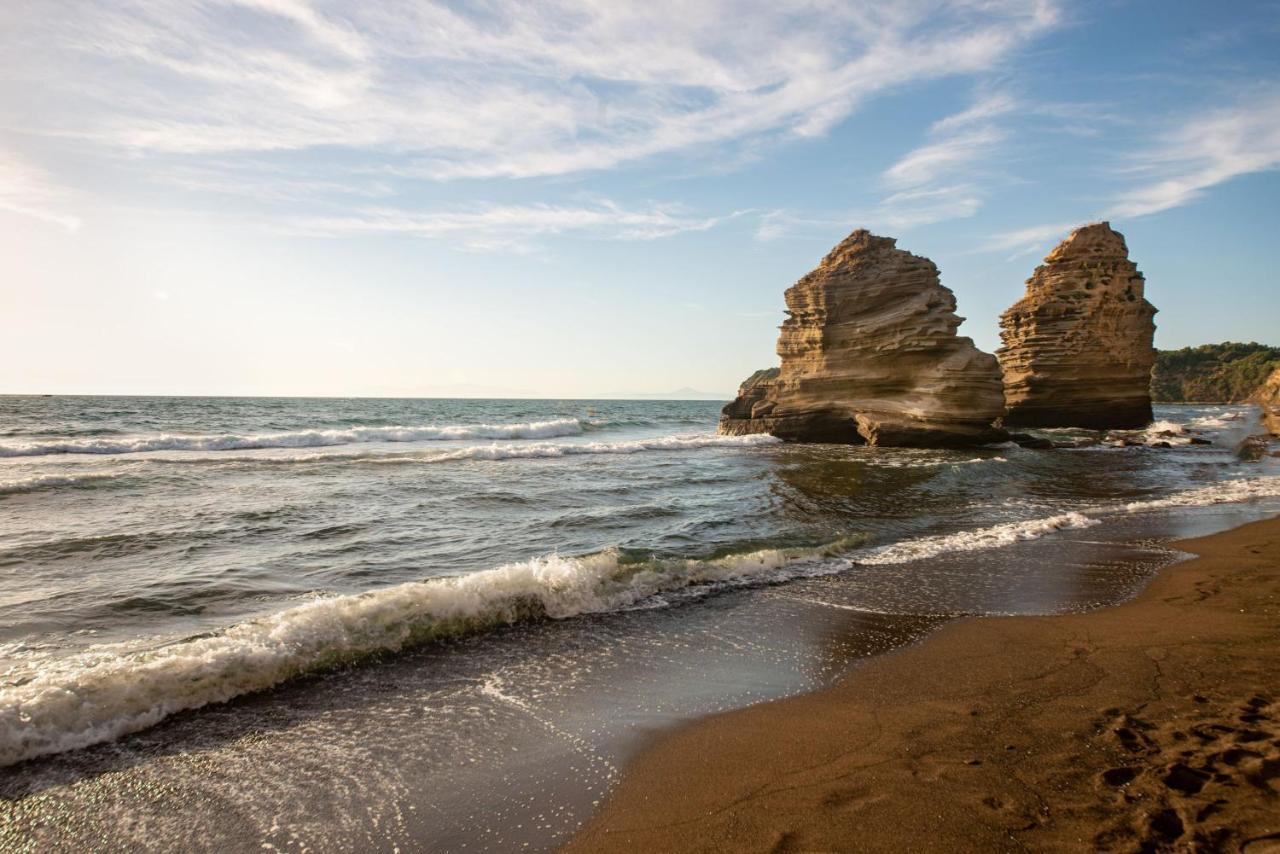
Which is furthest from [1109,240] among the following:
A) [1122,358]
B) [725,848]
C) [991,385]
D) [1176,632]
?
[725,848]

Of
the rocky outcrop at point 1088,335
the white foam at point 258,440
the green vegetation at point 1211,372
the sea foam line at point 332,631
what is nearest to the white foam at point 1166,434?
the rocky outcrop at point 1088,335

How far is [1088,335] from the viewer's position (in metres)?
31.4

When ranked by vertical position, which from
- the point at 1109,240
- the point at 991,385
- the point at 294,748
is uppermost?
the point at 1109,240

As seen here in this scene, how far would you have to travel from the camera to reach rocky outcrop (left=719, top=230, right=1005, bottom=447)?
80.7 feet

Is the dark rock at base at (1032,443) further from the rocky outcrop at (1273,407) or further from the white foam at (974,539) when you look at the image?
the white foam at (974,539)

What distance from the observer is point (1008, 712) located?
4289mm

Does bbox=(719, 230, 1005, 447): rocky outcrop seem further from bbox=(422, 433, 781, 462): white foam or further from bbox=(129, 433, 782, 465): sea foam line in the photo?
bbox=(129, 433, 782, 465): sea foam line

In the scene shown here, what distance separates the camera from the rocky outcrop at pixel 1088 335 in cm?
3142

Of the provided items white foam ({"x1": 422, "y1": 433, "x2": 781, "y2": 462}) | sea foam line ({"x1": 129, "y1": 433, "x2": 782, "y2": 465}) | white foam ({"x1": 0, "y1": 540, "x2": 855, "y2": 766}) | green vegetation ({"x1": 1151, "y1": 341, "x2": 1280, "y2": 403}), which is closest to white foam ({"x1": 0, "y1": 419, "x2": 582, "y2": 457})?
sea foam line ({"x1": 129, "y1": 433, "x2": 782, "y2": 465})

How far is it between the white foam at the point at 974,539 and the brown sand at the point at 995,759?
11.4 feet

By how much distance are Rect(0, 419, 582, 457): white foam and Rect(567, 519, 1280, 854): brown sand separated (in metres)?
27.3

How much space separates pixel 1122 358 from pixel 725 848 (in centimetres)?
3792

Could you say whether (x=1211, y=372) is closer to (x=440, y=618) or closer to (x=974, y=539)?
(x=974, y=539)

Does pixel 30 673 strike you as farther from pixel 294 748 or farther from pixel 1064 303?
pixel 1064 303
